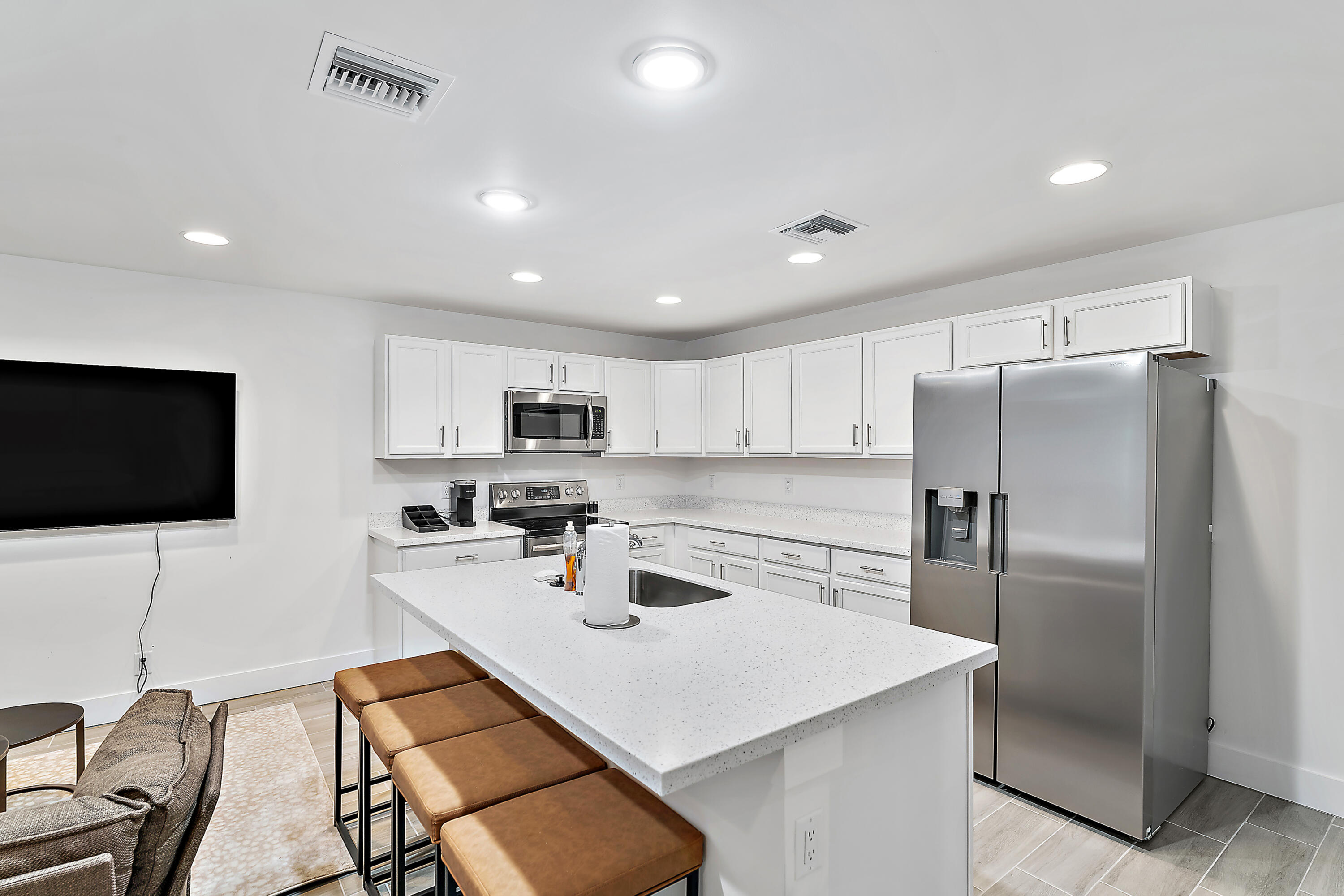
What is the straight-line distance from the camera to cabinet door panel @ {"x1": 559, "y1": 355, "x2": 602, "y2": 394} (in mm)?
4812

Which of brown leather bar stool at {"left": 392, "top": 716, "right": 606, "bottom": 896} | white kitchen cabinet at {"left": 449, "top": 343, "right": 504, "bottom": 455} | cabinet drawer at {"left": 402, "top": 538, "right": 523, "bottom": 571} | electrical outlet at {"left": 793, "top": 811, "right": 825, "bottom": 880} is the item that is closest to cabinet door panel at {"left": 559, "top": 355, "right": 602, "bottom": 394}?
white kitchen cabinet at {"left": 449, "top": 343, "right": 504, "bottom": 455}

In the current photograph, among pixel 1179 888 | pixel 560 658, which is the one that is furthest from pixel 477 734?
pixel 1179 888

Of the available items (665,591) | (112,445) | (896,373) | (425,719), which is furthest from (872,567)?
(112,445)

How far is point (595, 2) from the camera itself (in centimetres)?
143

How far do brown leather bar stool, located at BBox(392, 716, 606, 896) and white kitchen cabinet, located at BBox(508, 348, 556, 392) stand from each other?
310 cm

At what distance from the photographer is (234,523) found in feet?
12.8

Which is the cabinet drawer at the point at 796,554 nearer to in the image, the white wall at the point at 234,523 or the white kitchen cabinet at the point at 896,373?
the white kitchen cabinet at the point at 896,373

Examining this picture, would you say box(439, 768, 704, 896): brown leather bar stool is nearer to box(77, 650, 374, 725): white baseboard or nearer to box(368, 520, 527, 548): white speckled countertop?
box(368, 520, 527, 548): white speckled countertop

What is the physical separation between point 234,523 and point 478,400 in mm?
1575

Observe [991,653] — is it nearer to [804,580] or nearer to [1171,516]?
[1171,516]

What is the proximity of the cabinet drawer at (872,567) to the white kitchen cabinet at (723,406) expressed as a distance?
139 centimetres

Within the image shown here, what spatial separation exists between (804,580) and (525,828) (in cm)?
287

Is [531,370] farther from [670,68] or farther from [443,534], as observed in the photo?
[670,68]

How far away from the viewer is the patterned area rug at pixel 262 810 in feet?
7.40
